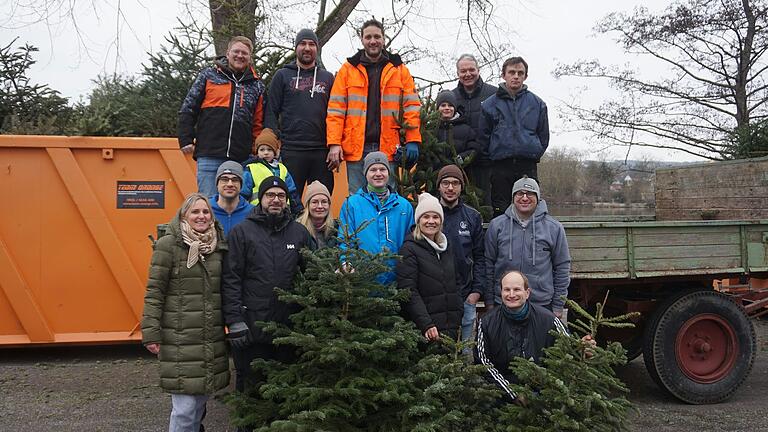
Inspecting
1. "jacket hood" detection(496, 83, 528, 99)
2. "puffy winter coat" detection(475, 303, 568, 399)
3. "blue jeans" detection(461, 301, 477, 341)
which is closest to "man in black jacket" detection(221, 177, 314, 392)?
"puffy winter coat" detection(475, 303, 568, 399)

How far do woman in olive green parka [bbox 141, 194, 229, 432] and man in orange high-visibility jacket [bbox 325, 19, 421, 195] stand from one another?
54.4 inches

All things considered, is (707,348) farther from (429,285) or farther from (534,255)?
(429,285)

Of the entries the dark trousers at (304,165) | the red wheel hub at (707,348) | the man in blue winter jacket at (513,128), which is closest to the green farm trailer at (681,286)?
the red wheel hub at (707,348)

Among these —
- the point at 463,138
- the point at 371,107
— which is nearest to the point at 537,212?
the point at 463,138

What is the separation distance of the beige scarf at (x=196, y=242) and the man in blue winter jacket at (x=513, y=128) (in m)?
2.50

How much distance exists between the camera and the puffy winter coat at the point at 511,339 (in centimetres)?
363

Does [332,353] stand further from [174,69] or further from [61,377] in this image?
[174,69]

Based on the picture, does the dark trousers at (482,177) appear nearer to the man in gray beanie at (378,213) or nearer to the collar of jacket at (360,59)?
the collar of jacket at (360,59)

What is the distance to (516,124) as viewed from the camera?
5004 millimetres

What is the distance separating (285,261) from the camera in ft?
12.1

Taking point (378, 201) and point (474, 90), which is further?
point (474, 90)

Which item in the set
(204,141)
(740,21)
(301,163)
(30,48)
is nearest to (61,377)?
(204,141)

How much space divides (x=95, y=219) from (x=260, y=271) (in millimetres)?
3231

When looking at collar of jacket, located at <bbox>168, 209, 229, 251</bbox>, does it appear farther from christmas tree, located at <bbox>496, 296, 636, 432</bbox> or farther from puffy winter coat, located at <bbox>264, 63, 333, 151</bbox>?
christmas tree, located at <bbox>496, 296, 636, 432</bbox>
